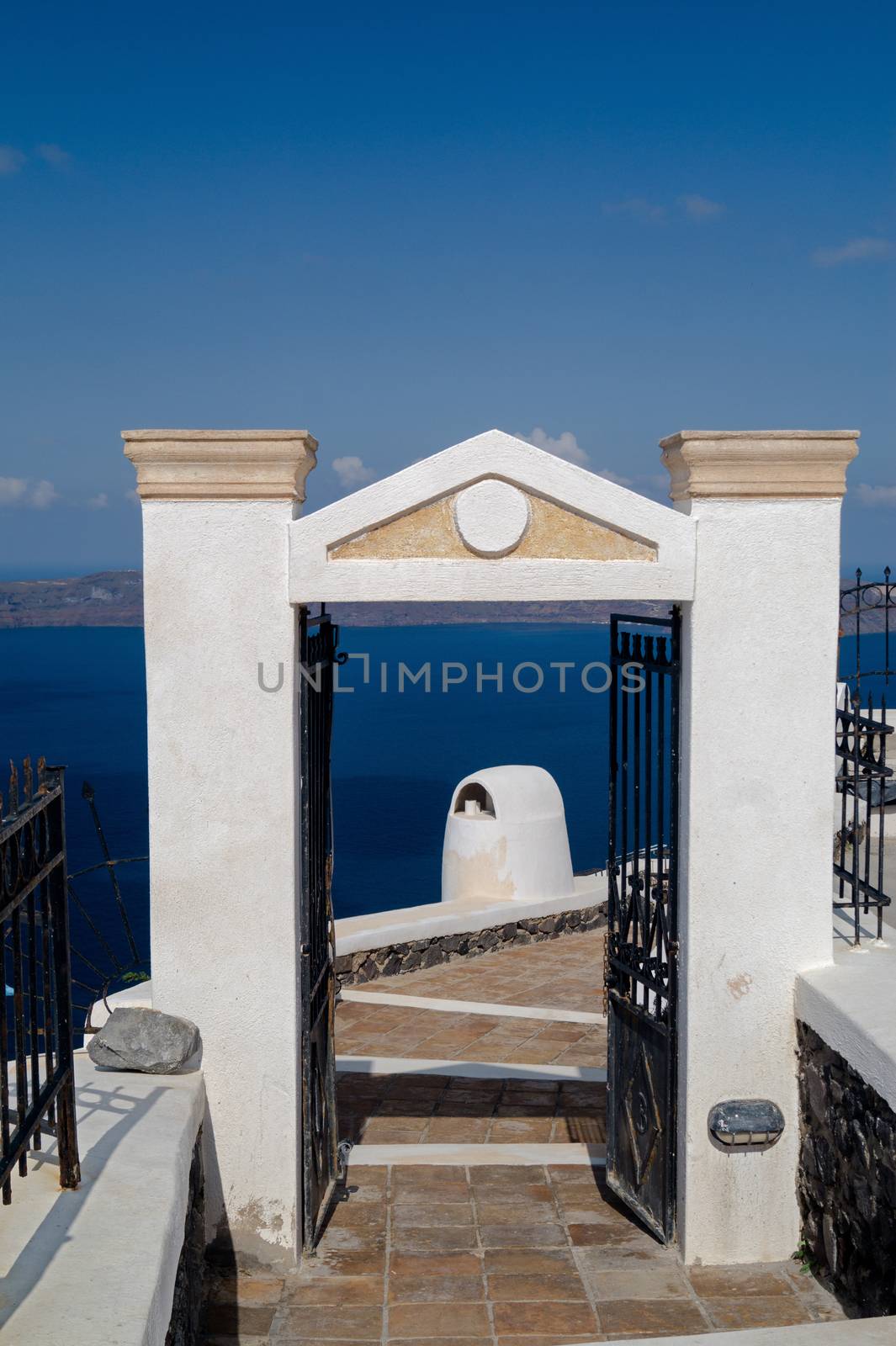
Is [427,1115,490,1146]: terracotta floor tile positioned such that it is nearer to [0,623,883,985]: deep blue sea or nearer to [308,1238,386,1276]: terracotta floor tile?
[308,1238,386,1276]: terracotta floor tile

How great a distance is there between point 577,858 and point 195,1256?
36493 mm

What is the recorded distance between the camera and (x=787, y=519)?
494cm

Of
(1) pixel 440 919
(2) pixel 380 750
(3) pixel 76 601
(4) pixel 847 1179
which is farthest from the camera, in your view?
(3) pixel 76 601

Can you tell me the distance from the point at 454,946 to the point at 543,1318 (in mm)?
5293

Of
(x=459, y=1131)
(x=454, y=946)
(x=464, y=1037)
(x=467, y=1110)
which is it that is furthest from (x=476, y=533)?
(x=454, y=946)

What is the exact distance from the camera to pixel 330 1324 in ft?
15.2

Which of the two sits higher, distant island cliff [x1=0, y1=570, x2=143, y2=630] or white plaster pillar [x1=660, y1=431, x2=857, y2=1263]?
distant island cliff [x1=0, y1=570, x2=143, y2=630]

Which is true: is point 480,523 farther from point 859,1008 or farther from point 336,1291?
point 336,1291

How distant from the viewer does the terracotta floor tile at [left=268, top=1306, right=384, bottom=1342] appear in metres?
4.54

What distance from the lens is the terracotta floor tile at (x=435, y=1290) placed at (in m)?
4.80

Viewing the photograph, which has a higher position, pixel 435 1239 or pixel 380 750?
pixel 435 1239

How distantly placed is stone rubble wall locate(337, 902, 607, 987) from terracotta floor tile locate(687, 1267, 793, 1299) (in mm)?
4578

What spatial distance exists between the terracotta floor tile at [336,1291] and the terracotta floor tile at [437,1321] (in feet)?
0.45

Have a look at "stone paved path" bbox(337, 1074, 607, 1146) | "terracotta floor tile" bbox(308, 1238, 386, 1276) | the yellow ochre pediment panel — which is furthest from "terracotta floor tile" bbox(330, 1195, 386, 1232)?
the yellow ochre pediment panel
